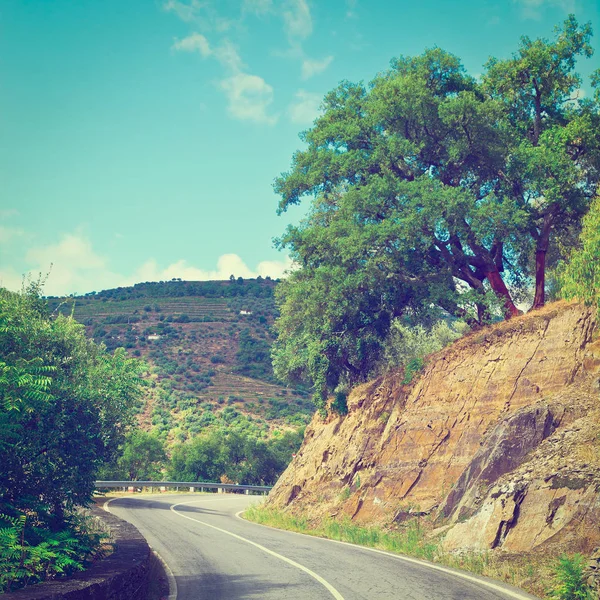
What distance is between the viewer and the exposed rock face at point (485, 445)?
12.7 metres

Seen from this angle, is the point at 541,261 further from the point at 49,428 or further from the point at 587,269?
the point at 49,428

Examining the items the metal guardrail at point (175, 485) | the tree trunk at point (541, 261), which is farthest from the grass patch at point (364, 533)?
the metal guardrail at point (175, 485)

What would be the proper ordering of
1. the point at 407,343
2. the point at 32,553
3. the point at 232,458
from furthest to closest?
1. the point at 232,458
2. the point at 407,343
3. the point at 32,553

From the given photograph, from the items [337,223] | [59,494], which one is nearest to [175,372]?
[337,223]

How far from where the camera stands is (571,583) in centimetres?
907

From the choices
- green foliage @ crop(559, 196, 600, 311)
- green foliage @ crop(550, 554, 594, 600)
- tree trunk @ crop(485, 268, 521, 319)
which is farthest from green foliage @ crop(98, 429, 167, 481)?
green foliage @ crop(550, 554, 594, 600)

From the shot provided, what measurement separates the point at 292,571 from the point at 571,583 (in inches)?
196

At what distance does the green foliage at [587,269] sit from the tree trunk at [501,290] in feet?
14.4

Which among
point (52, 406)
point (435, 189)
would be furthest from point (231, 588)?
point (435, 189)

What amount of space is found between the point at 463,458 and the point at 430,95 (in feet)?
42.8

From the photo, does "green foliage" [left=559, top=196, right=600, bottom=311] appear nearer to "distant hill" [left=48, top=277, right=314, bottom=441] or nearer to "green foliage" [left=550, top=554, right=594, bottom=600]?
"green foliage" [left=550, top=554, right=594, bottom=600]

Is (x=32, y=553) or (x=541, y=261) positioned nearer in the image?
(x=32, y=553)

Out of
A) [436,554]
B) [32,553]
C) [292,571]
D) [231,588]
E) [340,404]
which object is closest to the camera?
[32,553]

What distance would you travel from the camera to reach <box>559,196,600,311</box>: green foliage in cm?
1580
